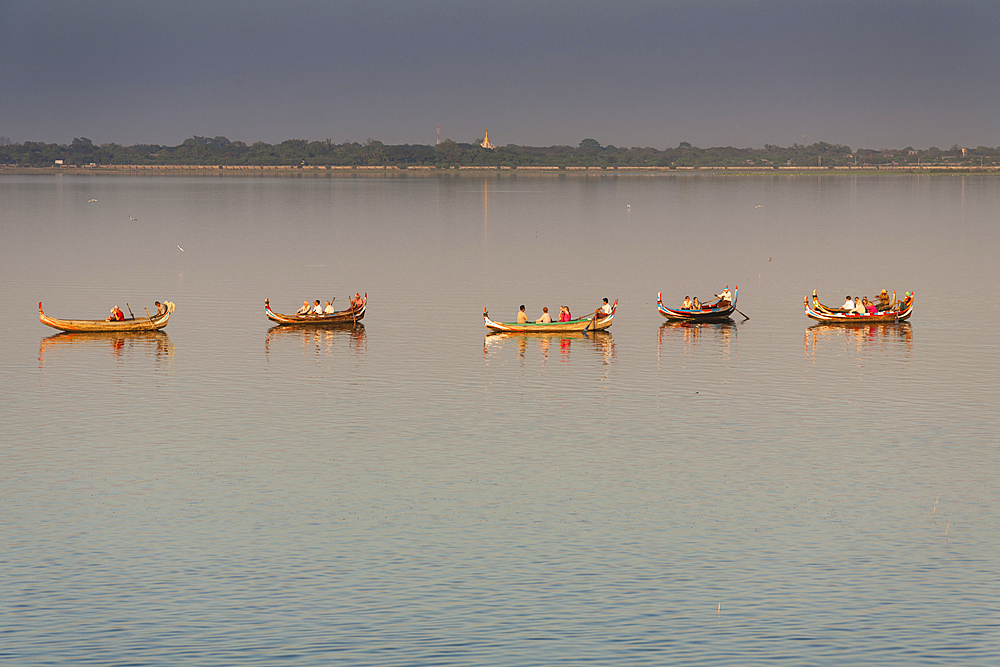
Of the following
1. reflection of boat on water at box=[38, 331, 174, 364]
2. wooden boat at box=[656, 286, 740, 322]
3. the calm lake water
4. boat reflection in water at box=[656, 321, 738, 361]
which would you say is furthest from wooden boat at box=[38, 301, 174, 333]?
wooden boat at box=[656, 286, 740, 322]

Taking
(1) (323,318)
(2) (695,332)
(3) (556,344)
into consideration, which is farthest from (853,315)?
(1) (323,318)

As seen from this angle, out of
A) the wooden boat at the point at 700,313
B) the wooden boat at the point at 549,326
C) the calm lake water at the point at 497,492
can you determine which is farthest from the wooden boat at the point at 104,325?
the wooden boat at the point at 700,313

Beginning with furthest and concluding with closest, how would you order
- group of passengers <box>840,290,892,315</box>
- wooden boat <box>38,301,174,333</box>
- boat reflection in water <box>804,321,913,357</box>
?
group of passengers <box>840,290,892,315</box> < wooden boat <box>38,301,174,333</box> < boat reflection in water <box>804,321,913,357</box>

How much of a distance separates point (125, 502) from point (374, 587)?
10.5 metres

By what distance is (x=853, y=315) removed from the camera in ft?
241

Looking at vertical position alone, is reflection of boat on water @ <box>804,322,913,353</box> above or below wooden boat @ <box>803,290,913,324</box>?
below

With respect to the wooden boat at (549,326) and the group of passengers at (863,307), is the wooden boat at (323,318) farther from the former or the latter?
the group of passengers at (863,307)

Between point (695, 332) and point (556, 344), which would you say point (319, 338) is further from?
point (695, 332)

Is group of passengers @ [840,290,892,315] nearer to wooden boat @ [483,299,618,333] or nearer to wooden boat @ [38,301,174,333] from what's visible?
wooden boat @ [483,299,618,333]

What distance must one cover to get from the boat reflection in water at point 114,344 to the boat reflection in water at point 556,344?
17.1 m

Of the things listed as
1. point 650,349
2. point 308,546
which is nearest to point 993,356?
point 650,349

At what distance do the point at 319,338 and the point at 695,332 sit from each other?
21.7 meters

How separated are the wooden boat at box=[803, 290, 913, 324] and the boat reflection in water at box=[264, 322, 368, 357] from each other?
27115 millimetres

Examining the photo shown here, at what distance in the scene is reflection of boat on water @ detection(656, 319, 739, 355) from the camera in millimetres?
67375
